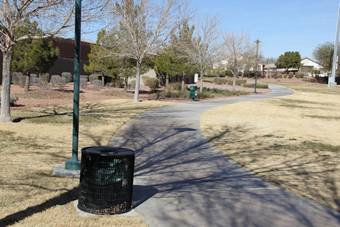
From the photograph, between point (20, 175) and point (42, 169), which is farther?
point (42, 169)

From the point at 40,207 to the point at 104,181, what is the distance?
103 cm

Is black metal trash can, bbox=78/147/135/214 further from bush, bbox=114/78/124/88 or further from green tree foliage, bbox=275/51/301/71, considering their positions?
green tree foliage, bbox=275/51/301/71

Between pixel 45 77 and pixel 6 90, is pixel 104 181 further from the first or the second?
pixel 45 77

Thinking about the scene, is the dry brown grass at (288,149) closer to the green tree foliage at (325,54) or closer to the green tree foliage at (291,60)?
the green tree foliage at (325,54)

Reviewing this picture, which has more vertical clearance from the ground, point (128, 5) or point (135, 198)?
point (128, 5)

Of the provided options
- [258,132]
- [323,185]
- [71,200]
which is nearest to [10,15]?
[71,200]

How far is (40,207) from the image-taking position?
5.05 metres

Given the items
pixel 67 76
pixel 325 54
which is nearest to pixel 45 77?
pixel 67 76

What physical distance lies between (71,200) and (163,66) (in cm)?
2949

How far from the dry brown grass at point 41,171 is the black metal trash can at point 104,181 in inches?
7.2

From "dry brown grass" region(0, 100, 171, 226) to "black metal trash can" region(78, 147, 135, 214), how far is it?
0.18 meters

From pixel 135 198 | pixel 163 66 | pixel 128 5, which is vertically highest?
pixel 128 5

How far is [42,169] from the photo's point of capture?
23.2 feet

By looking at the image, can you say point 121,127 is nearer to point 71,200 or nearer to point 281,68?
point 71,200
